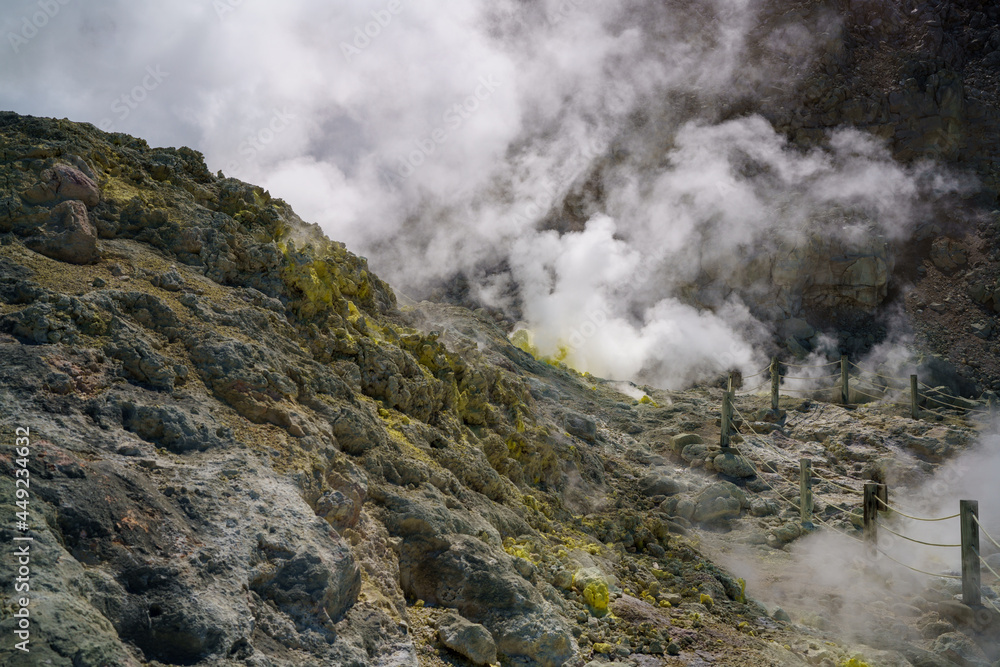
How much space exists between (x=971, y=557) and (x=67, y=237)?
915 centimetres

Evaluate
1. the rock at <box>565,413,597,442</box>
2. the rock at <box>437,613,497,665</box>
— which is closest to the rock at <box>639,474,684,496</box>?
the rock at <box>565,413,597,442</box>

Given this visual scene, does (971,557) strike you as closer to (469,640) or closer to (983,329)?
(469,640)

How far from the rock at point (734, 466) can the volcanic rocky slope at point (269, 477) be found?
2190 mm

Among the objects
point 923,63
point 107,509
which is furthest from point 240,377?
point 923,63

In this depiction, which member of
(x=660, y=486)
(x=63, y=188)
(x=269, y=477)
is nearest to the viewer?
(x=269, y=477)

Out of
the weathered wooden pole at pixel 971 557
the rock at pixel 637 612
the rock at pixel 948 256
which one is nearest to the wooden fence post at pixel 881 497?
the weathered wooden pole at pixel 971 557

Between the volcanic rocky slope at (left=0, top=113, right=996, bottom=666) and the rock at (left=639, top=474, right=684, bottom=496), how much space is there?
1.24 meters

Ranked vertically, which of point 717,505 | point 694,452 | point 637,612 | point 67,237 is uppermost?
point 694,452

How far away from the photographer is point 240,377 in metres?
4.76

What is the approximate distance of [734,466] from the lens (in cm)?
1173

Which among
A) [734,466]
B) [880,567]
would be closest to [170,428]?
[880,567]

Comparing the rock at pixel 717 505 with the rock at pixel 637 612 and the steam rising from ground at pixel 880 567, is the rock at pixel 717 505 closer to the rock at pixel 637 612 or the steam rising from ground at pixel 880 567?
the steam rising from ground at pixel 880 567

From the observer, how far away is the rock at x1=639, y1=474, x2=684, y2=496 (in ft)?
35.2

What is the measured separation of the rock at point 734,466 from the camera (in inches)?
460
